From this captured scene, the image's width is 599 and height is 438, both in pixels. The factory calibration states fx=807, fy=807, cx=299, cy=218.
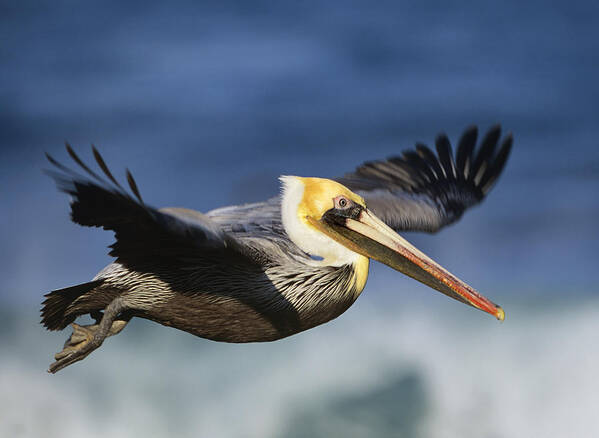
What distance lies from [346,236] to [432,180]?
4163 mm

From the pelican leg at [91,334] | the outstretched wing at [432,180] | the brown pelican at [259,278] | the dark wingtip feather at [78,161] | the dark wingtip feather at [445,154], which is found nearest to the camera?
the dark wingtip feather at [78,161]

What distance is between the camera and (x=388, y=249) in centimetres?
791

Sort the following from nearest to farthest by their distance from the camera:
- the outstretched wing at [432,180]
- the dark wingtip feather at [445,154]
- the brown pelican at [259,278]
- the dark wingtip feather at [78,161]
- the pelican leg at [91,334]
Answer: the dark wingtip feather at [78,161], the brown pelican at [259,278], the pelican leg at [91,334], the outstretched wing at [432,180], the dark wingtip feather at [445,154]

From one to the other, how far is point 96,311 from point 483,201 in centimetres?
618

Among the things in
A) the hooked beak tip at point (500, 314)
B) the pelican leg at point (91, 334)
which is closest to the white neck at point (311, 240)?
the hooked beak tip at point (500, 314)

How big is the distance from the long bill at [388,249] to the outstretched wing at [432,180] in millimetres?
2522

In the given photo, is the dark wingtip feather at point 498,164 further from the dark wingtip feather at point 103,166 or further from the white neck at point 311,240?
the dark wingtip feather at point 103,166

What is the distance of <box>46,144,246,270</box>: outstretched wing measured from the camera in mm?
6035

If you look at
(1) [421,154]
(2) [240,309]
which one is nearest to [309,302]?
(2) [240,309]

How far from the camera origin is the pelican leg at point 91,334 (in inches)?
306

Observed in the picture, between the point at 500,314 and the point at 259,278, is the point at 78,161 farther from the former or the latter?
the point at 500,314

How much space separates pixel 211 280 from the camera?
24.6 feet

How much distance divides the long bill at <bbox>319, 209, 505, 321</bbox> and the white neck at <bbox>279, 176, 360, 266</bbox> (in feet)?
0.25

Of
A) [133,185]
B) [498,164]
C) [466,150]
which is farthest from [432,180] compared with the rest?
[133,185]
